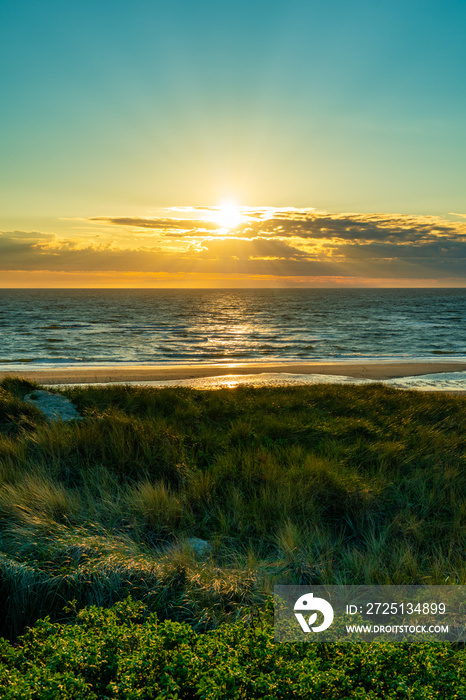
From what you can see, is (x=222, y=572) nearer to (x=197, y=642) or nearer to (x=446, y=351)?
(x=197, y=642)

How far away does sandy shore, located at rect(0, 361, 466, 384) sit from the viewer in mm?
20880

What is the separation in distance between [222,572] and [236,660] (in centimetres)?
156

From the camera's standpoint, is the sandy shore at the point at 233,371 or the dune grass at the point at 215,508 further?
the sandy shore at the point at 233,371

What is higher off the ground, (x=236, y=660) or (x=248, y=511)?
(x=236, y=660)

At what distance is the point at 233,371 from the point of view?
24.0 meters

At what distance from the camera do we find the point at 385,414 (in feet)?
35.0

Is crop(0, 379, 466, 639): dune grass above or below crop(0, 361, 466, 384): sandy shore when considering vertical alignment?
above

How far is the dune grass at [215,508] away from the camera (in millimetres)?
3723

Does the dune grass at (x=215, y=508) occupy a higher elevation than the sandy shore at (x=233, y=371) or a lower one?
higher

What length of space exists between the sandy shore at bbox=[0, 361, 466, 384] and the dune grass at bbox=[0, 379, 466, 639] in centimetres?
1122

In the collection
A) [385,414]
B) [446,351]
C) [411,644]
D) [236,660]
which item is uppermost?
[236,660]

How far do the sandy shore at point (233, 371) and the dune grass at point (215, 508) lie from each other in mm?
11225

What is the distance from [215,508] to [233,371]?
18546mm

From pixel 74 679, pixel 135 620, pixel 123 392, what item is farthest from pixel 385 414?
pixel 74 679
